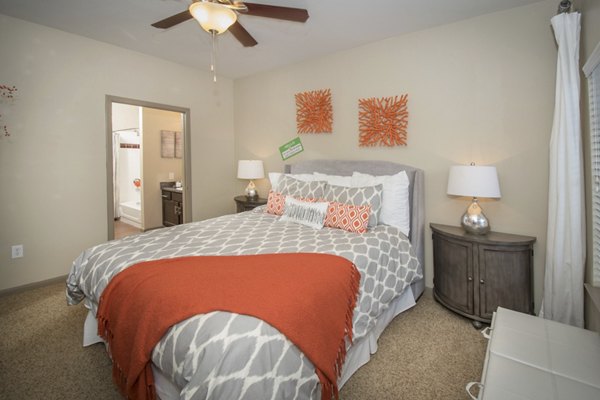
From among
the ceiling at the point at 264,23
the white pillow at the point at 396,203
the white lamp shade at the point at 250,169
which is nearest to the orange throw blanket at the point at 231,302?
the white pillow at the point at 396,203

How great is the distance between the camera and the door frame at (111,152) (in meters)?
3.38

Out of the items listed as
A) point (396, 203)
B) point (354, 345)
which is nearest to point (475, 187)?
point (396, 203)

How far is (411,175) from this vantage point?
2.89 meters

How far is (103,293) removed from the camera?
161 centimetres

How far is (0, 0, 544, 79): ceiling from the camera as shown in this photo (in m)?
2.46

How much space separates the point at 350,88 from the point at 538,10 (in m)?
1.68

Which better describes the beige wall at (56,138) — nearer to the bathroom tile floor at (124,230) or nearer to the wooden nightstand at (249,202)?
the wooden nightstand at (249,202)

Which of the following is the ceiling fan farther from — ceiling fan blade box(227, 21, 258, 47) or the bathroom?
the bathroom

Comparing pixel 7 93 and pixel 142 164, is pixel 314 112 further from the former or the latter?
pixel 142 164

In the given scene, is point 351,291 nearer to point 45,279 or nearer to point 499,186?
point 499,186

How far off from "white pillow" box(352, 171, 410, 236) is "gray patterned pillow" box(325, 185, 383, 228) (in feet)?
0.29

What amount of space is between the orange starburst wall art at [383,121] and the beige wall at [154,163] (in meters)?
3.44

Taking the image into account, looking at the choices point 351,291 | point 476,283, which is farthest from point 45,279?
point 476,283

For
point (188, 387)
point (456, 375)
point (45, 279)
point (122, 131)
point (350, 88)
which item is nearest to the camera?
point (188, 387)
